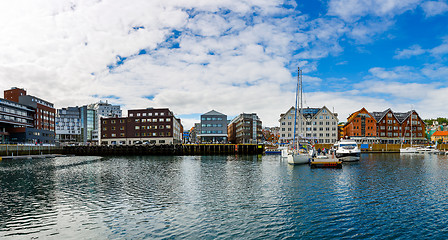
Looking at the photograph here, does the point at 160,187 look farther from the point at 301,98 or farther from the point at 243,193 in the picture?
the point at 301,98

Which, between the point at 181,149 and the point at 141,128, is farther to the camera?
the point at 141,128

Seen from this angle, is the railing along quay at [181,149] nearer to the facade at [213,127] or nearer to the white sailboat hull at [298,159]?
the facade at [213,127]

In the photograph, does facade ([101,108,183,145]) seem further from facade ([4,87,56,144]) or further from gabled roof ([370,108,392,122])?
gabled roof ([370,108,392,122])

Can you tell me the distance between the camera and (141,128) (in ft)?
514

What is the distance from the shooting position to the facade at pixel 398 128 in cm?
16712

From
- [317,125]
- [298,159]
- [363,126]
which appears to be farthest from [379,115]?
[298,159]

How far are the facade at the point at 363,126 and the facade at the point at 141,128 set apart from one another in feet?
362

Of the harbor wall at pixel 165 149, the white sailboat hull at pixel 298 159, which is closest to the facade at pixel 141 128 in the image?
the harbor wall at pixel 165 149

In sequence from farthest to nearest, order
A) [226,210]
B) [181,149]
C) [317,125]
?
[317,125] < [181,149] < [226,210]

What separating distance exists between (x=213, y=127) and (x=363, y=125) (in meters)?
93.2

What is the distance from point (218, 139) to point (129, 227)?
154 meters

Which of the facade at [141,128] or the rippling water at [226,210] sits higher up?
the facade at [141,128]

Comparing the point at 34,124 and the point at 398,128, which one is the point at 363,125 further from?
the point at 34,124

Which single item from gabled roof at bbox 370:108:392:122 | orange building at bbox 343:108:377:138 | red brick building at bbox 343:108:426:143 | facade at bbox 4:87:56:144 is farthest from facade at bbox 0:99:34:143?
gabled roof at bbox 370:108:392:122
